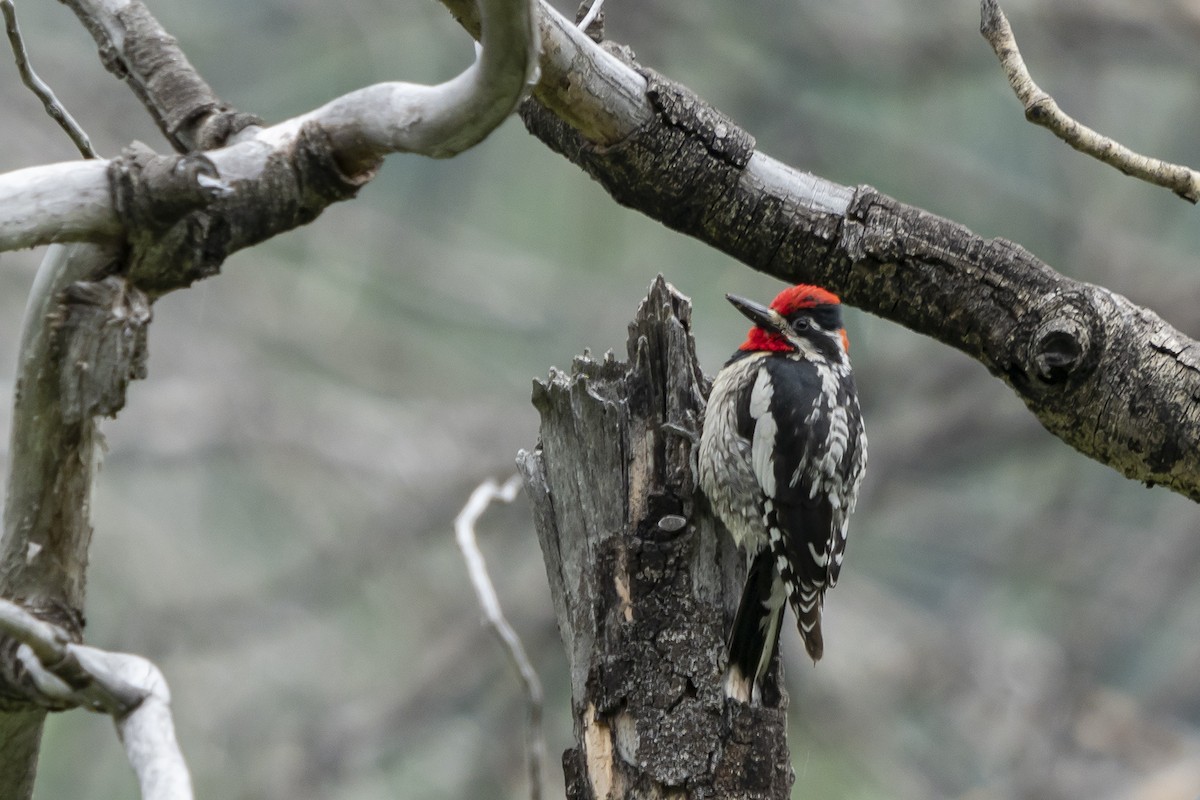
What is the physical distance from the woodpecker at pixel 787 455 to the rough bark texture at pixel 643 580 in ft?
0.43

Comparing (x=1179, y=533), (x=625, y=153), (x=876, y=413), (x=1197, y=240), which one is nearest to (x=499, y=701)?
(x=876, y=413)

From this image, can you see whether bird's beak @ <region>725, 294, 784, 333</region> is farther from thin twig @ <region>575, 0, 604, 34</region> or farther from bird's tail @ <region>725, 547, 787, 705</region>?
thin twig @ <region>575, 0, 604, 34</region>

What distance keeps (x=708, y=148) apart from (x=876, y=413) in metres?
6.71

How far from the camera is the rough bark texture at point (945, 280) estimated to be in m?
2.58

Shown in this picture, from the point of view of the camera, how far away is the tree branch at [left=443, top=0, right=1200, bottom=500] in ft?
8.44

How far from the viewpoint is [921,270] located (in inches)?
105

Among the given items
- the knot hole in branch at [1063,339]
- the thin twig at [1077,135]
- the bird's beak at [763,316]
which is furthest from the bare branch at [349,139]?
the bird's beak at [763,316]

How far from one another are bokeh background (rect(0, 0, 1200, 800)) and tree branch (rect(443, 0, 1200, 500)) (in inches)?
192

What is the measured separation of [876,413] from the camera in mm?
9078

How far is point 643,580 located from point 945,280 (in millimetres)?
912

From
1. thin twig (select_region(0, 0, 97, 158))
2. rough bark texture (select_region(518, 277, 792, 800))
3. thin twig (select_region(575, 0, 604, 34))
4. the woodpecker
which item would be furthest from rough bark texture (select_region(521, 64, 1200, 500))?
thin twig (select_region(0, 0, 97, 158))

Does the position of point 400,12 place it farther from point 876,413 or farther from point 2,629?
point 2,629

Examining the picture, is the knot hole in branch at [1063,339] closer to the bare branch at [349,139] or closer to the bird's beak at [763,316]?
the bare branch at [349,139]

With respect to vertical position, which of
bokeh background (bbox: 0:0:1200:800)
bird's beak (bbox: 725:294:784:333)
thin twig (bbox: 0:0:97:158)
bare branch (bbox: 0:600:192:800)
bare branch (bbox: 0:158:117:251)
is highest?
bokeh background (bbox: 0:0:1200:800)
